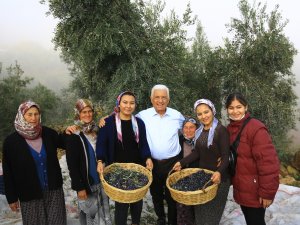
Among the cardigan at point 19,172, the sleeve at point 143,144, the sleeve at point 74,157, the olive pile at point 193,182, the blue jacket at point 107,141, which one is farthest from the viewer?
the sleeve at point 143,144

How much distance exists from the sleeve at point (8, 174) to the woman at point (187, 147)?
6.48ft

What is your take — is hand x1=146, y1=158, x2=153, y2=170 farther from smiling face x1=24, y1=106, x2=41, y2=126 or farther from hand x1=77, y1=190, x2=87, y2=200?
smiling face x1=24, y1=106, x2=41, y2=126

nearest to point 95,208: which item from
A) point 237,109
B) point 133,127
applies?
point 133,127

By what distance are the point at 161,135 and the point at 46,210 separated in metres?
1.64

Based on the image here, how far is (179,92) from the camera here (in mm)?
9266

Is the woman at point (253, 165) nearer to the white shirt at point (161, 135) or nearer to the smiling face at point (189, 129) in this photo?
the smiling face at point (189, 129)

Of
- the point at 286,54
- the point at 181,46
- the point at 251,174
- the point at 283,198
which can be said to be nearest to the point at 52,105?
the point at 181,46

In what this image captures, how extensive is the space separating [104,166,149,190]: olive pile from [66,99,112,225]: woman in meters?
0.27

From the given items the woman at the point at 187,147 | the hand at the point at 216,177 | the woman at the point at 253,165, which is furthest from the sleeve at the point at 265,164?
the woman at the point at 187,147

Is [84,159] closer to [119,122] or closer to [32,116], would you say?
[119,122]

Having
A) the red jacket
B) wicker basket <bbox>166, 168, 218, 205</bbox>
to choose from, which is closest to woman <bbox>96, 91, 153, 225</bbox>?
wicker basket <bbox>166, 168, 218, 205</bbox>

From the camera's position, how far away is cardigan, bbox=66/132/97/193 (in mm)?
3377

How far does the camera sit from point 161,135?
3.91 metres

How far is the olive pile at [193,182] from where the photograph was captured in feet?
10.6
